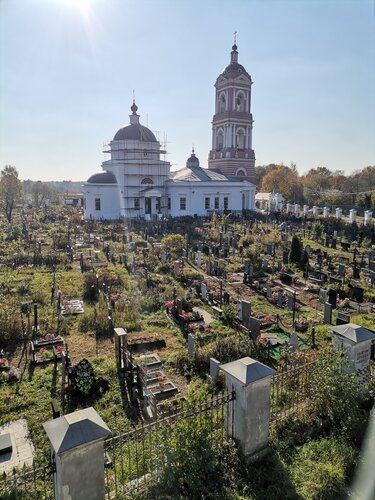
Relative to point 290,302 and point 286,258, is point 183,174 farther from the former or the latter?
point 290,302

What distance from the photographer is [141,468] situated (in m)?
5.12

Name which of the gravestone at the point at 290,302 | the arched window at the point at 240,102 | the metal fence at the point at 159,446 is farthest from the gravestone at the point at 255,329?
the arched window at the point at 240,102

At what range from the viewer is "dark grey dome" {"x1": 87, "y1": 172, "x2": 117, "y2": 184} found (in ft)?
127

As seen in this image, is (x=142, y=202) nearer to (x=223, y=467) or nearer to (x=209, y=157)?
(x=209, y=157)

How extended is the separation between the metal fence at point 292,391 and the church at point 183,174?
32.0m

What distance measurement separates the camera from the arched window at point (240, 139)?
153 feet

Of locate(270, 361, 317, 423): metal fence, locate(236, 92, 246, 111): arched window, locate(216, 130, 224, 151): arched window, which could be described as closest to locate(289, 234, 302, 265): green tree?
locate(270, 361, 317, 423): metal fence

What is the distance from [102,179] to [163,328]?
99.8 ft

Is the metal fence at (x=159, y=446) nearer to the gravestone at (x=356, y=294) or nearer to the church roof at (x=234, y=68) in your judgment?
the gravestone at (x=356, y=294)

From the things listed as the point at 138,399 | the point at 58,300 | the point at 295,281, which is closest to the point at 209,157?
the point at 295,281

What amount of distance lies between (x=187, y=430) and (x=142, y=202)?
34992 millimetres

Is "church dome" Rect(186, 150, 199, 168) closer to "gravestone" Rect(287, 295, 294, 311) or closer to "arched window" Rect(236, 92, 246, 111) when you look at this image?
"arched window" Rect(236, 92, 246, 111)

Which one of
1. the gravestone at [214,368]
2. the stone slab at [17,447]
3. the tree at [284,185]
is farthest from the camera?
the tree at [284,185]

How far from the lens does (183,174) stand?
43500mm
